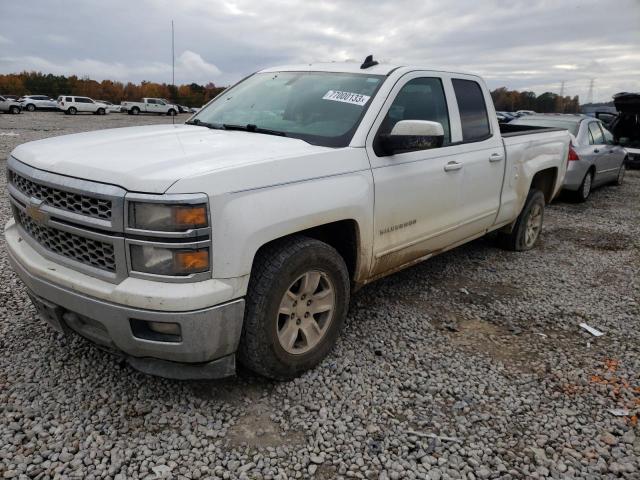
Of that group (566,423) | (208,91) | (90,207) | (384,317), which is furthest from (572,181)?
(208,91)

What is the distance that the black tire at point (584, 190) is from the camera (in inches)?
375

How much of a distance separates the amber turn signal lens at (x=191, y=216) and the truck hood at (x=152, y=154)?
128 mm

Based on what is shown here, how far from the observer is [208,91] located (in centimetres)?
5925

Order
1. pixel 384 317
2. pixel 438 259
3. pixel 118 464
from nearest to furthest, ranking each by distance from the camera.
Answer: pixel 118 464, pixel 384 317, pixel 438 259

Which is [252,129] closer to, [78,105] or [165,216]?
[165,216]

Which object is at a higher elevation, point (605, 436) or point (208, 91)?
point (208, 91)

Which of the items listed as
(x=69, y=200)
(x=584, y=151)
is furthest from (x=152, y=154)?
(x=584, y=151)

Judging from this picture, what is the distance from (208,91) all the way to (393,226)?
59.9 meters

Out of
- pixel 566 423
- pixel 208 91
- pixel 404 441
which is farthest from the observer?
pixel 208 91

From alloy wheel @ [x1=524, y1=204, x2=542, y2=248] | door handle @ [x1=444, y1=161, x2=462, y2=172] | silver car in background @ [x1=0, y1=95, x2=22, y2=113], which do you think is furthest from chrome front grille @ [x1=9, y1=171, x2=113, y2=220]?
silver car in background @ [x1=0, y1=95, x2=22, y2=113]


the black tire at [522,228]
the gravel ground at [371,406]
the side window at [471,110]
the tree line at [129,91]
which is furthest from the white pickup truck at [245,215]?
the tree line at [129,91]

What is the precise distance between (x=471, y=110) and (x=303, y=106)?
170 centimetres

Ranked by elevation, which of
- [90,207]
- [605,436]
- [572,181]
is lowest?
[605,436]

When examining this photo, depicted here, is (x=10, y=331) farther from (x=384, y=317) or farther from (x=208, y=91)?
(x=208, y=91)
